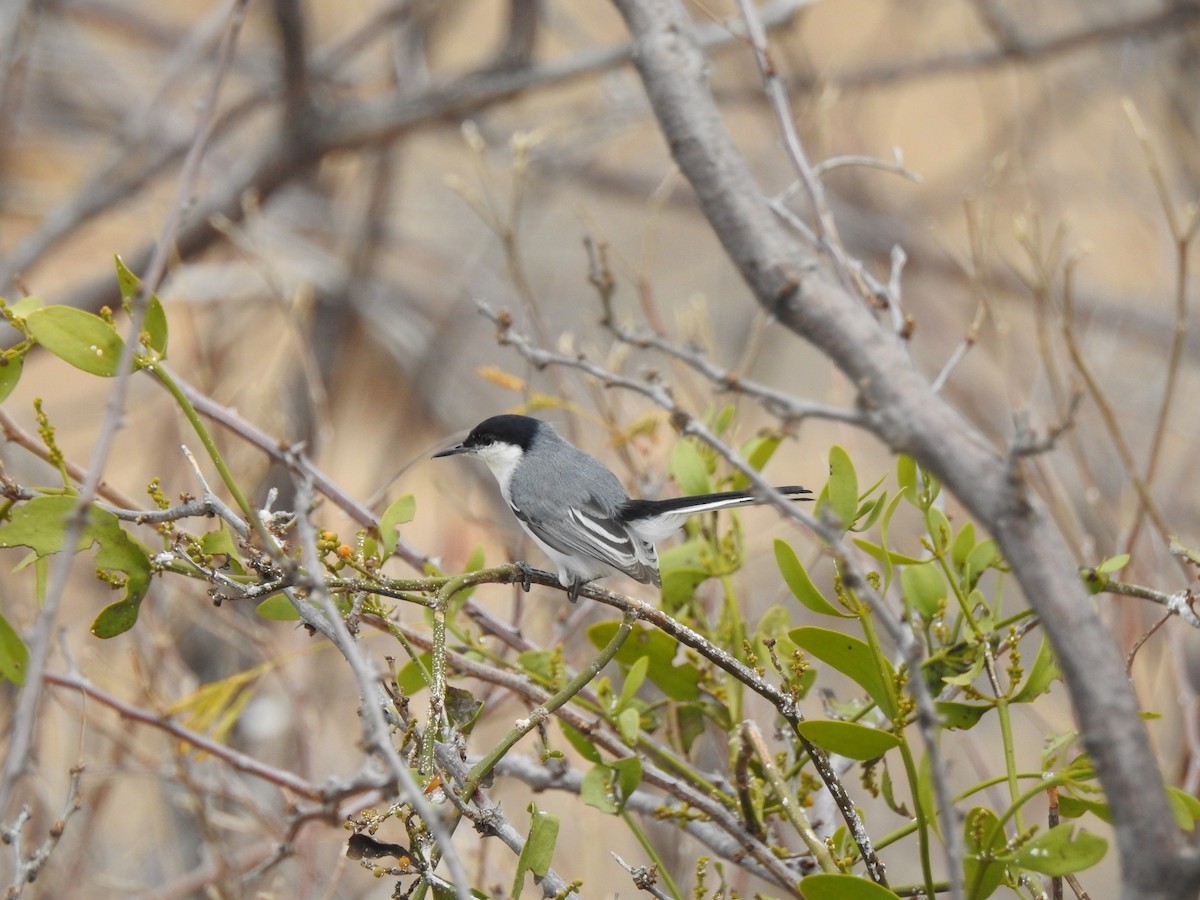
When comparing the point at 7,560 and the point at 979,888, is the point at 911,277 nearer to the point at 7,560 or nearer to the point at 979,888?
the point at 7,560

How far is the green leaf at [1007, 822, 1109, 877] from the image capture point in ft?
2.81

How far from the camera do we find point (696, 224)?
504 cm

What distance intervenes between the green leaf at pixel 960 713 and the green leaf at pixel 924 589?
0.52 feet

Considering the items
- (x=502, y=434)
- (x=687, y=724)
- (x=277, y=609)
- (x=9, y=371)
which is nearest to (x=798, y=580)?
(x=687, y=724)

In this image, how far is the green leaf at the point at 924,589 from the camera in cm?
117

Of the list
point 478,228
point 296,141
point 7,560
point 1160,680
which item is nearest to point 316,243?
point 478,228

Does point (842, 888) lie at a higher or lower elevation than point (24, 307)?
lower

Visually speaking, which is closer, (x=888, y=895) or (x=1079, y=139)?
(x=888, y=895)

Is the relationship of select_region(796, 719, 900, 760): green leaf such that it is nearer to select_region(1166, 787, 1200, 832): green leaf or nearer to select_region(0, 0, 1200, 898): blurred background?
select_region(1166, 787, 1200, 832): green leaf

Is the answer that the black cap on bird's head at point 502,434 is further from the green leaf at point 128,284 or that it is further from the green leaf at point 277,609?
the green leaf at point 128,284

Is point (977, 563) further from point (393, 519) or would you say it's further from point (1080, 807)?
point (393, 519)

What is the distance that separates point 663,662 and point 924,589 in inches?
12.0

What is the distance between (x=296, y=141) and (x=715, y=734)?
210 centimetres

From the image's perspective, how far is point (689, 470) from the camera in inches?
55.5
